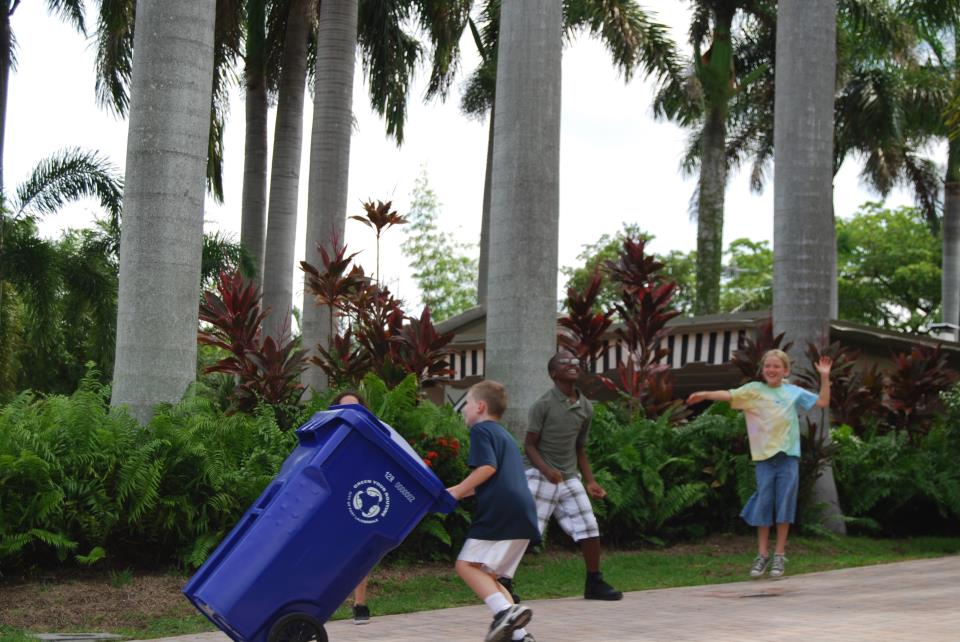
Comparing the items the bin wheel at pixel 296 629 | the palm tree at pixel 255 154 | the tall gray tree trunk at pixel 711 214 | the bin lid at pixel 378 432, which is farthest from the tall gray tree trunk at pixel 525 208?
the tall gray tree trunk at pixel 711 214

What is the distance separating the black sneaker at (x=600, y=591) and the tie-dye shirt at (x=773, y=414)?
193cm

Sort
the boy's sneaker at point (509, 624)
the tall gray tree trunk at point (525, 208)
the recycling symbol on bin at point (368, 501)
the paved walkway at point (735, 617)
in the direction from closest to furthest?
the recycling symbol on bin at point (368, 501)
the boy's sneaker at point (509, 624)
the paved walkway at point (735, 617)
the tall gray tree trunk at point (525, 208)

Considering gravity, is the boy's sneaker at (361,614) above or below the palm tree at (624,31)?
below

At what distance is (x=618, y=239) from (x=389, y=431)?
47725 mm

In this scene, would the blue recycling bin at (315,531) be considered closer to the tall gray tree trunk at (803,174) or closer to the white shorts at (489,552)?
the white shorts at (489,552)

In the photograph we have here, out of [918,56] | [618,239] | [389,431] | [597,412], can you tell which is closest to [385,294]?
[597,412]

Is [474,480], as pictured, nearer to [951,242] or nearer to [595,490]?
[595,490]

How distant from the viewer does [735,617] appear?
7.39 metres

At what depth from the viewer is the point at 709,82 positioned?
26984mm

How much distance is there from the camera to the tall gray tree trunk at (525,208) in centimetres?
1108

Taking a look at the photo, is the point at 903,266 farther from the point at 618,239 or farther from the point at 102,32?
the point at 102,32

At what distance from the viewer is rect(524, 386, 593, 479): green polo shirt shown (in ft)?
27.3

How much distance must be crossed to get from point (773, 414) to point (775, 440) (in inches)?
8.2

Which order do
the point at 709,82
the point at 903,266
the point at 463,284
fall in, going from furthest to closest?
the point at 463,284 → the point at 903,266 → the point at 709,82
